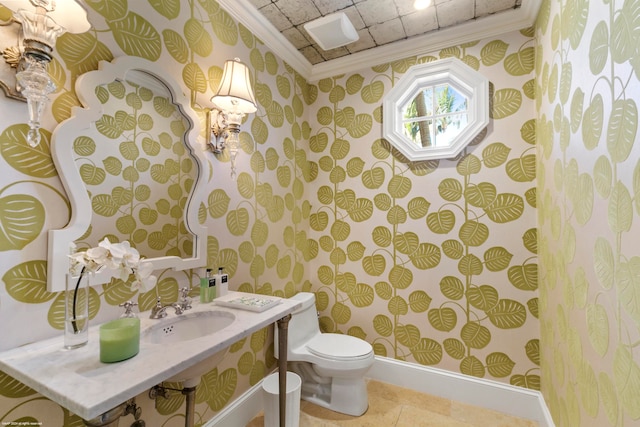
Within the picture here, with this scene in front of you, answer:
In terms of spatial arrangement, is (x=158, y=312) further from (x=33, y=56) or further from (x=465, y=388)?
(x=465, y=388)

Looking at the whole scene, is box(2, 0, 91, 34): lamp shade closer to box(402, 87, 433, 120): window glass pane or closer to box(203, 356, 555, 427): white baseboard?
box(203, 356, 555, 427): white baseboard

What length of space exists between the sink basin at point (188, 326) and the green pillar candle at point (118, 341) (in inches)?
11.0

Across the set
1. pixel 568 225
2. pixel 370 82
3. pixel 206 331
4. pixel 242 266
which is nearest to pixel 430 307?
pixel 568 225

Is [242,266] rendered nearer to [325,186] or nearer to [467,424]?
[325,186]

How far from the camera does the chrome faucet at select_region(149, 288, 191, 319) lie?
124 cm

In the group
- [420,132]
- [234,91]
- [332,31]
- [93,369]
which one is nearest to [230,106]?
[234,91]

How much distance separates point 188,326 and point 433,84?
7.61 ft

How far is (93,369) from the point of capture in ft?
2.68

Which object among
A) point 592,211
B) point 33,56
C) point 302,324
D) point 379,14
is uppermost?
point 379,14

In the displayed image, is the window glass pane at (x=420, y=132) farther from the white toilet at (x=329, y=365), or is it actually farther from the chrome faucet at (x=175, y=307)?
the chrome faucet at (x=175, y=307)

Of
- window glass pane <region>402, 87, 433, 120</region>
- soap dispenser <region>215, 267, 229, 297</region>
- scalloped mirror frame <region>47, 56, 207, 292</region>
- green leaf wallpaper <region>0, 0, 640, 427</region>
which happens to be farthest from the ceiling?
soap dispenser <region>215, 267, 229, 297</region>

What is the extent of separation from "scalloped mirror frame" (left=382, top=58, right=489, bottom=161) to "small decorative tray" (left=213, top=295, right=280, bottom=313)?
4.95 ft

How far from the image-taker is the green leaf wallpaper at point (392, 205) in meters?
0.93

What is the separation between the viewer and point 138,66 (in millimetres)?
1303
